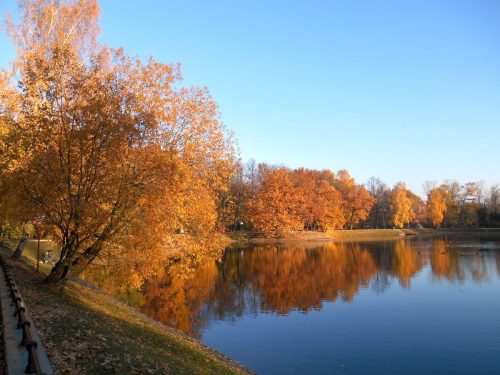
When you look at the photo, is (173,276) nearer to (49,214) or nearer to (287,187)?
(49,214)

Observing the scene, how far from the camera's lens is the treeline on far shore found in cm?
8725

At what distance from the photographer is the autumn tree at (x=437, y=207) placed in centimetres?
11694

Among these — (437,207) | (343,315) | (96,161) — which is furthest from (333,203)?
(96,161)

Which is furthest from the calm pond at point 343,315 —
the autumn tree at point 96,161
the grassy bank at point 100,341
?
the autumn tree at point 96,161

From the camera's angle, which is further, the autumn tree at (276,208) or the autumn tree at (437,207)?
the autumn tree at (437,207)

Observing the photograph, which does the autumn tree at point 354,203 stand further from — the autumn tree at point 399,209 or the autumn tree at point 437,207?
the autumn tree at point 437,207

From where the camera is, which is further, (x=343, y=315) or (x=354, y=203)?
(x=354, y=203)

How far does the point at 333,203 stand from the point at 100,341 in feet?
307

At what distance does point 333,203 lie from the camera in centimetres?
10194

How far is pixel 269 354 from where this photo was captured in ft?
63.2

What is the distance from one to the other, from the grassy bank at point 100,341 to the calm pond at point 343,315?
4201 mm

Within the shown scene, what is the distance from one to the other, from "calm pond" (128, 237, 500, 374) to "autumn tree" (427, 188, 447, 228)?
74998 mm

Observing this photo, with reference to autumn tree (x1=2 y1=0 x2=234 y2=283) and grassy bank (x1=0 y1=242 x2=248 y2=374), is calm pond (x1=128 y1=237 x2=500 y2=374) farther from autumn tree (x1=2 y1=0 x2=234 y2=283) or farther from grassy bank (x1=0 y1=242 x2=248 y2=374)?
autumn tree (x1=2 y1=0 x2=234 y2=283)

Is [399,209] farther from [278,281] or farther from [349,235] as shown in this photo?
[278,281]
